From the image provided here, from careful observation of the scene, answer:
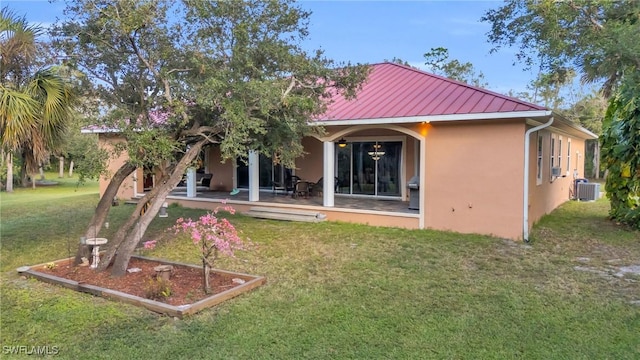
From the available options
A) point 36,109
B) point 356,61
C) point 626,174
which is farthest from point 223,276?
point 626,174

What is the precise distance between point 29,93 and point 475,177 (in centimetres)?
829

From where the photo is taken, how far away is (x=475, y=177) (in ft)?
29.9

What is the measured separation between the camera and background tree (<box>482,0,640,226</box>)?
1006 centimetres

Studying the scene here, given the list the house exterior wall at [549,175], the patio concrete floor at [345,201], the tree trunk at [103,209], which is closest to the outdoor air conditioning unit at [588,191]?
the house exterior wall at [549,175]

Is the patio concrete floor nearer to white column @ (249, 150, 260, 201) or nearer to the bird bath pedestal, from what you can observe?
white column @ (249, 150, 260, 201)

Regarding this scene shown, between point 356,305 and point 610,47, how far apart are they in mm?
11234

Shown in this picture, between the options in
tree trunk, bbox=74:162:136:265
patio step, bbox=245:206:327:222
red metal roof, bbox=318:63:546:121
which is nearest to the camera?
tree trunk, bbox=74:162:136:265

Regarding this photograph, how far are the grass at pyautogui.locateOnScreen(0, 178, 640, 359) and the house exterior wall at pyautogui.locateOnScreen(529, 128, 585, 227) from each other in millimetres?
1836

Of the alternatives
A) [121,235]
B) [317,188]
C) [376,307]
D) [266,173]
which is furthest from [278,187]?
[376,307]

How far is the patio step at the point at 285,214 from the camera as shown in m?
10.8

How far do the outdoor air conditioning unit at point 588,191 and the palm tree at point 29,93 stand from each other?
17.5m

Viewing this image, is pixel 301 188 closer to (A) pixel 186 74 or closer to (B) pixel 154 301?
(A) pixel 186 74

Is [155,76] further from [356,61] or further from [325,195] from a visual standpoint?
[325,195]

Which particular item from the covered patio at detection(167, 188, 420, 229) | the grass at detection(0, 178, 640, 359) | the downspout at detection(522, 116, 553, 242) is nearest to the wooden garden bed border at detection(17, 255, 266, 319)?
the grass at detection(0, 178, 640, 359)
